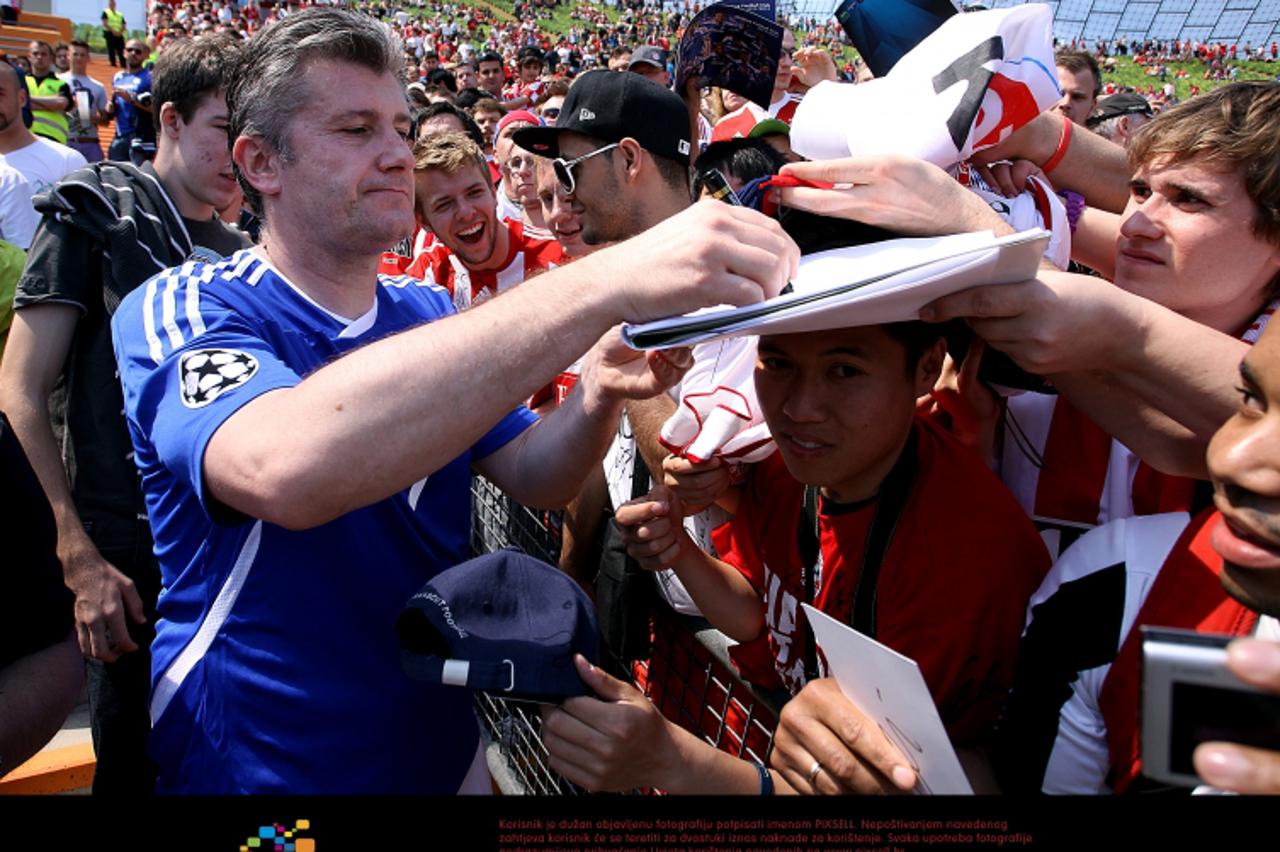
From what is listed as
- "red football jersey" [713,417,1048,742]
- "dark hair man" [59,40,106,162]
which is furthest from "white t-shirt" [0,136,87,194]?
"dark hair man" [59,40,106,162]

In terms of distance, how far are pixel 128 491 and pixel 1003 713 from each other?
2560 millimetres

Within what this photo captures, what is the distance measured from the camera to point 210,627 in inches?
63.7

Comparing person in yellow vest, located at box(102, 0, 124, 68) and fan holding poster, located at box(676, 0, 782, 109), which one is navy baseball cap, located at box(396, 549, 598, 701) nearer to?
fan holding poster, located at box(676, 0, 782, 109)

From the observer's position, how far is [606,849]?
4.33ft

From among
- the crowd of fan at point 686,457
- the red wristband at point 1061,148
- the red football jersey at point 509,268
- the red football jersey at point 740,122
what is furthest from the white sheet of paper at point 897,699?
the red football jersey at point 740,122

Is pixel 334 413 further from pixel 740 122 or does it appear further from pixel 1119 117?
pixel 1119 117

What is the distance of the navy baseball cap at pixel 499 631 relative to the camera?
134 centimetres

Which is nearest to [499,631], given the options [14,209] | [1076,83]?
[14,209]

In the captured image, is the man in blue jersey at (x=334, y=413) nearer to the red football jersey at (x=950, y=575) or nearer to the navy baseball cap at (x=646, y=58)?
the red football jersey at (x=950, y=575)

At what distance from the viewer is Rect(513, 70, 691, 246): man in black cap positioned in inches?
Result: 142

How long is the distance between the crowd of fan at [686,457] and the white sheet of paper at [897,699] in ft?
0.15

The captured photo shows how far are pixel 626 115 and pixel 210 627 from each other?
2699mm

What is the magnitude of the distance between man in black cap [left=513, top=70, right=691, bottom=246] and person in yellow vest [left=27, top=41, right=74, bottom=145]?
887 cm

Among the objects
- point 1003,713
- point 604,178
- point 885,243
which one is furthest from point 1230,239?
point 604,178
